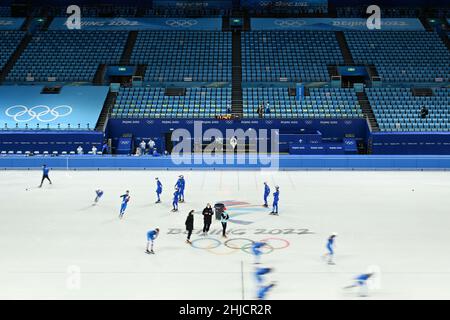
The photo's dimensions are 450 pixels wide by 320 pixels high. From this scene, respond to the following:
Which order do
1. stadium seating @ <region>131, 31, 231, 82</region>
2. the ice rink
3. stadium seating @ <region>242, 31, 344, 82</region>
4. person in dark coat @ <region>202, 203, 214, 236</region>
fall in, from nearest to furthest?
the ice rink, person in dark coat @ <region>202, 203, 214, 236</region>, stadium seating @ <region>242, 31, 344, 82</region>, stadium seating @ <region>131, 31, 231, 82</region>

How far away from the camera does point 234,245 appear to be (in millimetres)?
15133

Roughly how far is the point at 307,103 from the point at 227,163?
39.3 feet

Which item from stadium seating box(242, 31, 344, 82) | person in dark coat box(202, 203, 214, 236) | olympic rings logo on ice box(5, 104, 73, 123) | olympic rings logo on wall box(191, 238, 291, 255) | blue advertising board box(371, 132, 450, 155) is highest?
stadium seating box(242, 31, 344, 82)

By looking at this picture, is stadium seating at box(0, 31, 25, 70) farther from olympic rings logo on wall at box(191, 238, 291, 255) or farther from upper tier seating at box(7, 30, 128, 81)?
olympic rings logo on wall at box(191, 238, 291, 255)

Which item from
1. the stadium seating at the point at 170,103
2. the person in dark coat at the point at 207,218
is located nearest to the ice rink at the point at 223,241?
the person in dark coat at the point at 207,218

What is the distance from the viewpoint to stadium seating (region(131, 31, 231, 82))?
147 feet

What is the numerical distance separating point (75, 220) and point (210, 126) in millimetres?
21430

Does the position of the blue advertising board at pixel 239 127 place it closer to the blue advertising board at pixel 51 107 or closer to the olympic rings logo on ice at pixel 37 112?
the blue advertising board at pixel 51 107

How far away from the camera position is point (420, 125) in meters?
38.0

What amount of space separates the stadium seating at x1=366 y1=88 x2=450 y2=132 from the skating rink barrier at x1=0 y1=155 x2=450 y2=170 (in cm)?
592

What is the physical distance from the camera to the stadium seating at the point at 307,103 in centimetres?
3944

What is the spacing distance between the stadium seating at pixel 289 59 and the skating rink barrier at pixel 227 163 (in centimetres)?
1388

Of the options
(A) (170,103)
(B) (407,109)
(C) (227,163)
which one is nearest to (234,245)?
(C) (227,163)

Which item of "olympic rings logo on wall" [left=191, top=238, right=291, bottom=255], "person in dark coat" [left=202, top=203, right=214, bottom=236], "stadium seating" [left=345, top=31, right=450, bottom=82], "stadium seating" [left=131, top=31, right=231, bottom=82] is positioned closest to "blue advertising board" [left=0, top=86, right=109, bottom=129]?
"stadium seating" [left=131, top=31, right=231, bottom=82]
